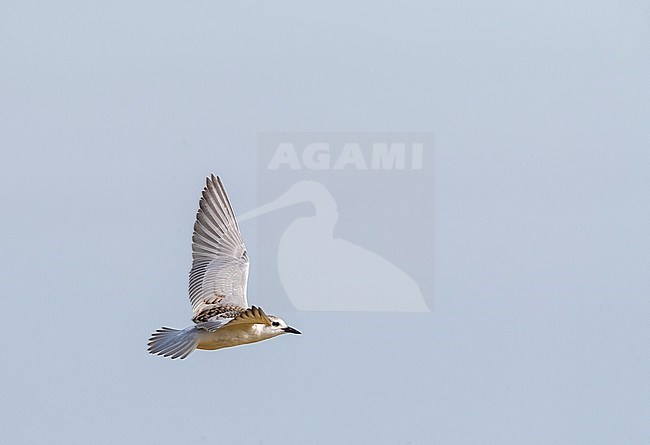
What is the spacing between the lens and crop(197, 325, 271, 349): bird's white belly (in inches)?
376

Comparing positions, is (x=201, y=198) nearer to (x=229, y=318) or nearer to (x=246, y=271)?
(x=246, y=271)

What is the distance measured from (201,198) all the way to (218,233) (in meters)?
0.36

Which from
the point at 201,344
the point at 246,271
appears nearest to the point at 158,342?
the point at 201,344

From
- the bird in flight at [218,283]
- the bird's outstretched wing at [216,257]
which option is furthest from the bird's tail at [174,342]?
the bird's outstretched wing at [216,257]

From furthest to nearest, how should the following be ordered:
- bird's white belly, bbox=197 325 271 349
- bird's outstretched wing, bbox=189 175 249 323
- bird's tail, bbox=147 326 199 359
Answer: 1. bird's outstretched wing, bbox=189 175 249 323
2. bird's white belly, bbox=197 325 271 349
3. bird's tail, bbox=147 326 199 359

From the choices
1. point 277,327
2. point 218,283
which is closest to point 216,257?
point 218,283

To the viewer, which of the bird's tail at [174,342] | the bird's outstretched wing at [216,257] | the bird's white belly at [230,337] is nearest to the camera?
the bird's tail at [174,342]

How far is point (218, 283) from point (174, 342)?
6.22 feet

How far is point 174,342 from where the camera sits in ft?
30.2

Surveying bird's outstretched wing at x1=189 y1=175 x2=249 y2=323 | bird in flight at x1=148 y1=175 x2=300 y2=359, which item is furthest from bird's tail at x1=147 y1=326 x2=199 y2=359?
bird's outstretched wing at x1=189 y1=175 x2=249 y2=323

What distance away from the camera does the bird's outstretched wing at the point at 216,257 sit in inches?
432

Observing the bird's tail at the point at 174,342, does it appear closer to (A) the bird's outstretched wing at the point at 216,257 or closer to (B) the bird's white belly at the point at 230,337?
(B) the bird's white belly at the point at 230,337

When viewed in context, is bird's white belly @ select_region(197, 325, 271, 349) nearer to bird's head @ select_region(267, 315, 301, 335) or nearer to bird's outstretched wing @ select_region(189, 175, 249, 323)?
bird's head @ select_region(267, 315, 301, 335)

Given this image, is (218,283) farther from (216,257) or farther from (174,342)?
(174,342)
